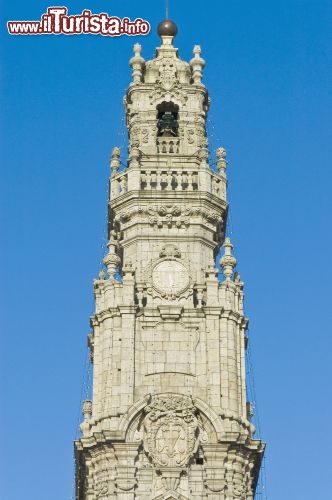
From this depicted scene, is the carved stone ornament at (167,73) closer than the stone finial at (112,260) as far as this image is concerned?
No

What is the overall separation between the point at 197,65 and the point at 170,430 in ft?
52.3

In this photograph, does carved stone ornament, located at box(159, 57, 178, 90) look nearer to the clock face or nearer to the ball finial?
the ball finial

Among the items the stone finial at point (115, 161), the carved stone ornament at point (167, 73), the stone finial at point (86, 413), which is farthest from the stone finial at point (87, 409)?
the carved stone ornament at point (167, 73)

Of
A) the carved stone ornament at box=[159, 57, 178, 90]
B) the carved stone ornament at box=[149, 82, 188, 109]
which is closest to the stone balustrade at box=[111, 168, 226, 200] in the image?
the carved stone ornament at box=[149, 82, 188, 109]

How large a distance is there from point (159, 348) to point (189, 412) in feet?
8.76

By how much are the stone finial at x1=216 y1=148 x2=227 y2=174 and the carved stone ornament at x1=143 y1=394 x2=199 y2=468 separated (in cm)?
1030

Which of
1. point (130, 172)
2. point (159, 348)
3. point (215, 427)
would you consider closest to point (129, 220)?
point (130, 172)

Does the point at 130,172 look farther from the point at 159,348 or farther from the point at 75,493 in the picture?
the point at 75,493

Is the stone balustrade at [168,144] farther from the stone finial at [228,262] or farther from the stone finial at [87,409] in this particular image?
the stone finial at [87,409]

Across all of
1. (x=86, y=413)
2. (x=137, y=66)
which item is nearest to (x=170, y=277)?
(x=86, y=413)

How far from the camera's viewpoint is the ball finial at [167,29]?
59.6m
